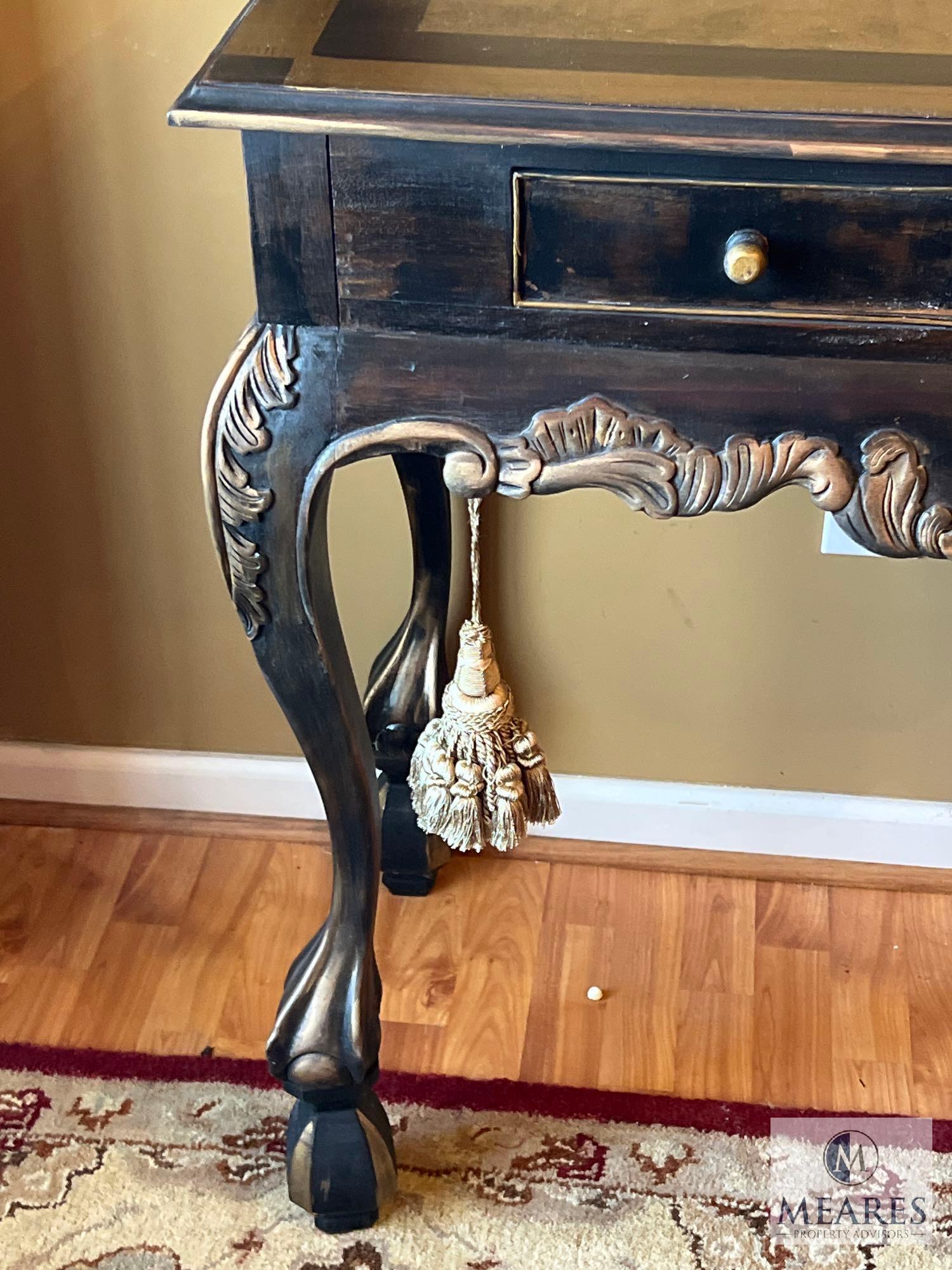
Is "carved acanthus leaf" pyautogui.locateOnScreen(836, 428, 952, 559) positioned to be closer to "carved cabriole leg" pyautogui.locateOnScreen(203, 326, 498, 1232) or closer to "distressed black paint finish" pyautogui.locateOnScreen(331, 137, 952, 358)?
"distressed black paint finish" pyautogui.locateOnScreen(331, 137, 952, 358)

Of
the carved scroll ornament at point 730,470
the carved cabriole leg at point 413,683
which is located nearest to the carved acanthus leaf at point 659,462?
the carved scroll ornament at point 730,470

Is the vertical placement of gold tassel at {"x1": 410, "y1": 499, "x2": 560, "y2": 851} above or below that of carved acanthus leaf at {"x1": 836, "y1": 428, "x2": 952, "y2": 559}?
below

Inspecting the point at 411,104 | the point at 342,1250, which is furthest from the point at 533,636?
the point at 411,104

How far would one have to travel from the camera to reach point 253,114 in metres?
0.65

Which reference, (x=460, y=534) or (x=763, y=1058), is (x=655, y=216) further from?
(x=763, y=1058)

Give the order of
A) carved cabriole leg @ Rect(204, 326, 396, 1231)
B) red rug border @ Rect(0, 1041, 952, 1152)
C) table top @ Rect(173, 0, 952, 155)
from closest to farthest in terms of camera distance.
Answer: table top @ Rect(173, 0, 952, 155) → carved cabriole leg @ Rect(204, 326, 396, 1231) → red rug border @ Rect(0, 1041, 952, 1152)

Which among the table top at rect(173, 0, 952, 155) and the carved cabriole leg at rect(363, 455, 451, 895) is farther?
the carved cabriole leg at rect(363, 455, 451, 895)

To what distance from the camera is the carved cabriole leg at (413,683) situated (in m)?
1.16

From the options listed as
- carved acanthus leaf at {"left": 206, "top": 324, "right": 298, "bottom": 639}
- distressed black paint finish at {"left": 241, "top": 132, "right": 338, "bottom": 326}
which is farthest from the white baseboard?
distressed black paint finish at {"left": 241, "top": 132, "right": 338, "bottom": 326}

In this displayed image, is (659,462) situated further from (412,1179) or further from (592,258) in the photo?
(412,1179)

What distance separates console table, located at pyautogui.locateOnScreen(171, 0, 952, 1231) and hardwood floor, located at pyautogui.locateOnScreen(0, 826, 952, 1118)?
0.56 meters

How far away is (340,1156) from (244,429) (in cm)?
55

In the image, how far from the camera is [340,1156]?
99 cm

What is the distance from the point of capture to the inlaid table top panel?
639 mm
